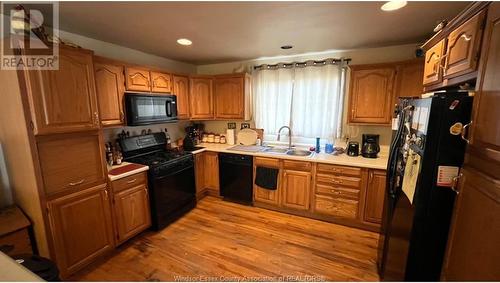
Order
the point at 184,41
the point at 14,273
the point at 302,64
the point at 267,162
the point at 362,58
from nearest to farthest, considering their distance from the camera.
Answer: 1. the point at 14,273
2. the point at 184,41
3. the point at 362,58
4. the point at 267,162
5. the point at 302,64

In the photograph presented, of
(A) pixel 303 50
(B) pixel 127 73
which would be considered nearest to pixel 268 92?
Result: (A) pixel 303 50

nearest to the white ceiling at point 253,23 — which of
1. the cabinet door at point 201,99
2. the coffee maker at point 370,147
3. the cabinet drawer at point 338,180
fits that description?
the cabinet door at point 201,99

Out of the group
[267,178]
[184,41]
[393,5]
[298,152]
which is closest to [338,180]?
[298,152]

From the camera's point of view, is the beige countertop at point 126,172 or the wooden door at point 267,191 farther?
the wooden door at point 267,191

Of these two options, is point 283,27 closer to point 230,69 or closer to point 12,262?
point 230,69

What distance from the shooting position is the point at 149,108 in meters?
2.64

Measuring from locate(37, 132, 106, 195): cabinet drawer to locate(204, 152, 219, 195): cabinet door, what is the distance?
157 cm

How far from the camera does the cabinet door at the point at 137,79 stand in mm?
2439

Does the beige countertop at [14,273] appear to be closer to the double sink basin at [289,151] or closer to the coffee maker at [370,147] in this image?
the double sink basin at [289,151]

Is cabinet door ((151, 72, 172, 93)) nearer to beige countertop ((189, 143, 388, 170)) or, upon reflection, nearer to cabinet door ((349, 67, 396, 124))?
beige countertop ((189, 143, 388, 170))

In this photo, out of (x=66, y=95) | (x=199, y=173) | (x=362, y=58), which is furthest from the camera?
(x=199, y=173)

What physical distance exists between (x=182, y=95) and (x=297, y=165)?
207cm

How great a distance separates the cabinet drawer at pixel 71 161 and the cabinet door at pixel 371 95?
9.70ft

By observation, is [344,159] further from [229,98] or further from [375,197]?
[229,98]
